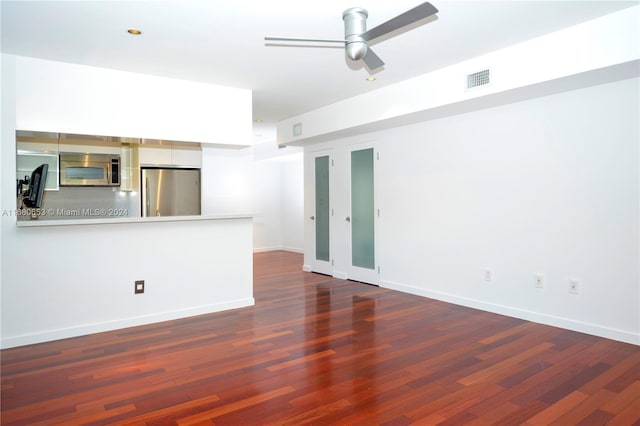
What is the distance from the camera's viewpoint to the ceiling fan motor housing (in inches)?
108

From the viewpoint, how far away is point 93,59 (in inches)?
144

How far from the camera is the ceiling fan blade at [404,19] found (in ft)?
7.23

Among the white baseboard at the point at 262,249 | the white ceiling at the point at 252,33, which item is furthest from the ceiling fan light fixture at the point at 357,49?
the white baseboard at the point at 262,249

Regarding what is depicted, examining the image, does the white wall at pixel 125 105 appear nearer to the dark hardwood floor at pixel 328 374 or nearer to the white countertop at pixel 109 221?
the white countertop at pixel 109 221

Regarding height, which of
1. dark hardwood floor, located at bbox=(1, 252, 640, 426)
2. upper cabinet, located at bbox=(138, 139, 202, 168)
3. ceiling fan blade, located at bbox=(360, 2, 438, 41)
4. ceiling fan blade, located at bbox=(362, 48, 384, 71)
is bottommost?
dark hardwood floor, located at bbox=(1, 252, 640, 426)

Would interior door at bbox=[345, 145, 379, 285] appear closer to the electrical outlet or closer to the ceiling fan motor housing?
the electrical outlet

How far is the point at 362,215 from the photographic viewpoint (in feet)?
19.6

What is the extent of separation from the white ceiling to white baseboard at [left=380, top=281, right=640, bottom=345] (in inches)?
102

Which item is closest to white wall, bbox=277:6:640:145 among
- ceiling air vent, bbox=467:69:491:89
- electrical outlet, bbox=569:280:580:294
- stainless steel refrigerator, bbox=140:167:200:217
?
ceiling air vent, bbox=467:69:491:89

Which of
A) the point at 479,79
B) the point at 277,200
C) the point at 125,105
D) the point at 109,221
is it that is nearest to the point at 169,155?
the point at 125,105

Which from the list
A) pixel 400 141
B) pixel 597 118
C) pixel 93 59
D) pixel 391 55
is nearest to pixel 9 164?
pixel 93 59

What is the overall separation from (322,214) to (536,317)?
3.67 m

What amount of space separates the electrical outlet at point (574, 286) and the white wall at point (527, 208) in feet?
0.12

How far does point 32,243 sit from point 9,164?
717 millimetres
